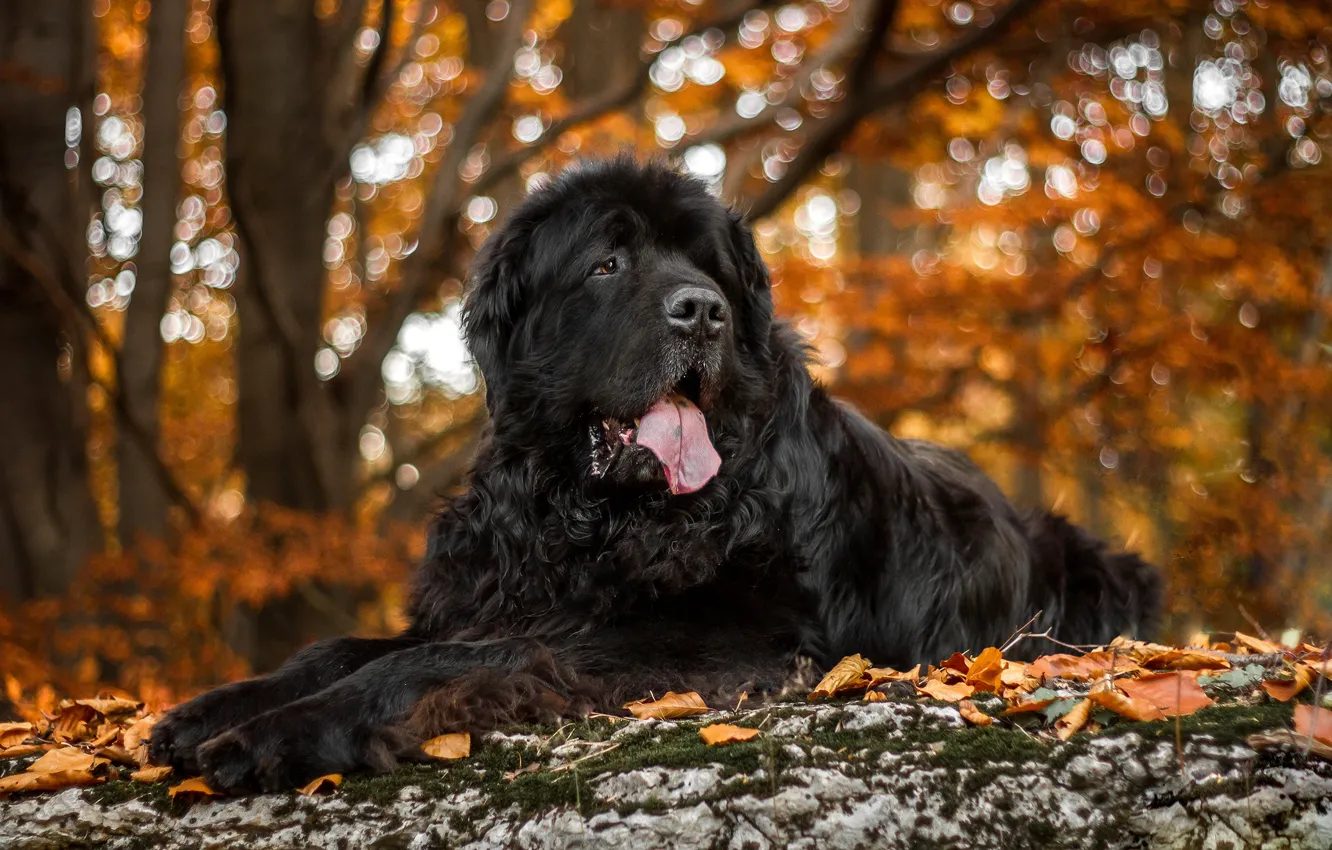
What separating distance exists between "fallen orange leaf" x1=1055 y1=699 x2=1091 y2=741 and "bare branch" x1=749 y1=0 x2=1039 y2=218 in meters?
6.01

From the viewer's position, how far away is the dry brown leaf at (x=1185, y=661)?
3.40 m

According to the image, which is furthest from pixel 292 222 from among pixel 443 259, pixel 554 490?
pixel 554 490

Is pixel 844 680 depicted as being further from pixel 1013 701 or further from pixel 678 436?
pixel 678 436

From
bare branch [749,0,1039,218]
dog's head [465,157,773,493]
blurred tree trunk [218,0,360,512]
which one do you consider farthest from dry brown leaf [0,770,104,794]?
bare branch [749,0,1039,218]

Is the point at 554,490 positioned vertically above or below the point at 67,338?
below

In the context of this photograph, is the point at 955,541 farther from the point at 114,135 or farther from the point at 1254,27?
the point at 114,135

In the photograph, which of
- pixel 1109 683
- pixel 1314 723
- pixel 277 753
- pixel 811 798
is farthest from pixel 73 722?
pixel 1314 723

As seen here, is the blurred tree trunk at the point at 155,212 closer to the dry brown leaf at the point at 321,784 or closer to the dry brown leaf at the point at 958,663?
the dry brown leaf at the point at 321,784

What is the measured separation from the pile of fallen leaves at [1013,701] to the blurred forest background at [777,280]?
12.7 ft

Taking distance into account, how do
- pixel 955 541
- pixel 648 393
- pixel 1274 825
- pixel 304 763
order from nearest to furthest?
pixel 1274 825, pixel 304 763, pixel 648 393, pixel 955 541

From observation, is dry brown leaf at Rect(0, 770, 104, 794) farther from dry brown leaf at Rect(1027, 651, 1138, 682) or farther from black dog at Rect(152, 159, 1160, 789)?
dry brown leaf at Rect(1027, 651, 1138, 682)

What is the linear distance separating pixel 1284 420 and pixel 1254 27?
122 inches

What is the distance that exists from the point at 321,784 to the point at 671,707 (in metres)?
0.94

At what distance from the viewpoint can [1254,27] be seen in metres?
9.30
